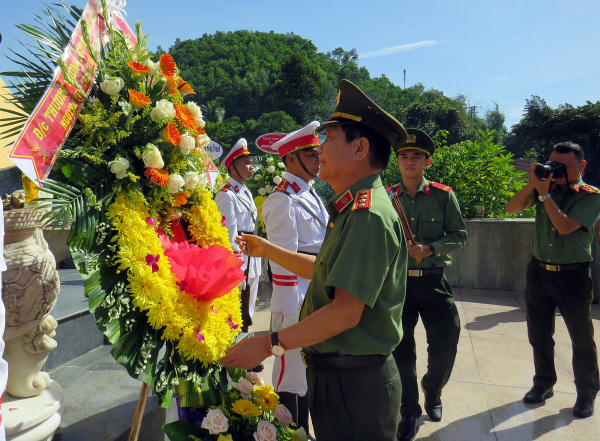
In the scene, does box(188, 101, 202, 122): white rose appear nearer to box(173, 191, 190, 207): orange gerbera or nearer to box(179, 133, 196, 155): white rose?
box(179, 133, 196, 155): white rose

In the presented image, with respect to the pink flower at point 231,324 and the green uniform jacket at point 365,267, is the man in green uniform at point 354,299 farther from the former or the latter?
the pink flower at point 231,324

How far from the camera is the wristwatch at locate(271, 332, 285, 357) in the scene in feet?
5.35

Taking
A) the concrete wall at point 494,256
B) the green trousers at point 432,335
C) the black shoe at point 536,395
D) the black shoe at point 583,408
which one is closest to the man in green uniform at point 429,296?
the green trousers at point 432,335

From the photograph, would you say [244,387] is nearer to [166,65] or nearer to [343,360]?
[343,360]

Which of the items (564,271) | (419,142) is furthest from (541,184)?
(419,142)

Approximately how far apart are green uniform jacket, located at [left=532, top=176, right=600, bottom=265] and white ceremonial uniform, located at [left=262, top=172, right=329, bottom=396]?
1.82m

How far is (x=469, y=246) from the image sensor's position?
24.7 ft

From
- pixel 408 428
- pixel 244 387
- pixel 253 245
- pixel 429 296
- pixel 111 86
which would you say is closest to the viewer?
pixel 111 86

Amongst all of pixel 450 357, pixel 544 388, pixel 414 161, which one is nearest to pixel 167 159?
pixel 414 161

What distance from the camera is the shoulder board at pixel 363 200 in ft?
5.45

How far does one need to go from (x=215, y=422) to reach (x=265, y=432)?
23 centimetres

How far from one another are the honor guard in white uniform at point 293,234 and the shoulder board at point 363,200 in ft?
4.81

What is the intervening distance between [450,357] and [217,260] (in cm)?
208

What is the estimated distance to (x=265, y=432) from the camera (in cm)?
202
